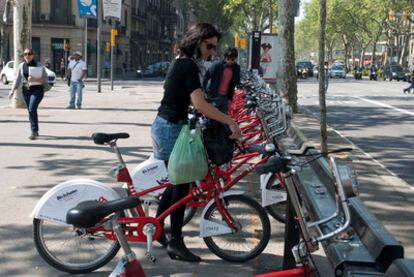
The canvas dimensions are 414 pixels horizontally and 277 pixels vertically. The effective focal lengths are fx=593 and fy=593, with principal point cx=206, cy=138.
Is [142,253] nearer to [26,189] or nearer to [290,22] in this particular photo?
[26,189]

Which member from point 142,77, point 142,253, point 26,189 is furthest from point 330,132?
point 142,77

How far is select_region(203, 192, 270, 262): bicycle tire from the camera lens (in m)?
4.77

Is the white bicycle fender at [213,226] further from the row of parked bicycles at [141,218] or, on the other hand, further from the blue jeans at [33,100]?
the blue jeans at [33,100]

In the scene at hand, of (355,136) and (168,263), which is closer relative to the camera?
(168,263)

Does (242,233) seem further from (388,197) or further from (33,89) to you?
(33,89)

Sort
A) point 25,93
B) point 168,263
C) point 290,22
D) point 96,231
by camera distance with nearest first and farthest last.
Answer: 1. point 96,231
2. point 168,263
3. point 25,93
4. point 290,22

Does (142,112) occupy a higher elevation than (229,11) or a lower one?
lower

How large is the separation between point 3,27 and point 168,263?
4284 cm

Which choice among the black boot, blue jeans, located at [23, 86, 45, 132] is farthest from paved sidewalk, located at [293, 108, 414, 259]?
blue jeans, located at [23, 86, 45, 132]

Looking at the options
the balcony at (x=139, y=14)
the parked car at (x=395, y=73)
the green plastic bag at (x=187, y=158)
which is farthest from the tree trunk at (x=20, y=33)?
the balcony at (x=139, y=14)

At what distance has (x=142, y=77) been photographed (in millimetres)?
54500

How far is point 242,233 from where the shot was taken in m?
4.88

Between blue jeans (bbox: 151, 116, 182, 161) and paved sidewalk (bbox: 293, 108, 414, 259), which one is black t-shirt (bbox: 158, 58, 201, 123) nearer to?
blue jeans (bbox: 151, 116, 182, 161)

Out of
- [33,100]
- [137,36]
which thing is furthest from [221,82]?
[137,36]
